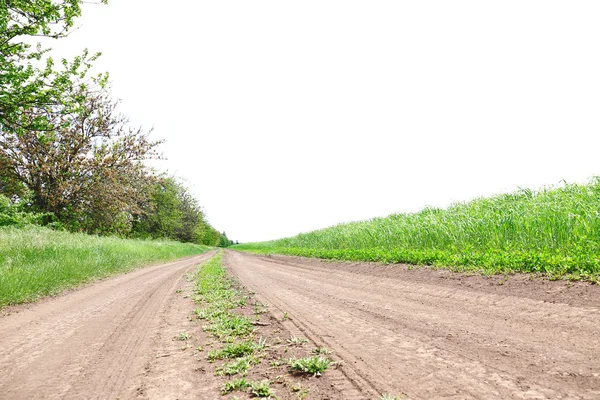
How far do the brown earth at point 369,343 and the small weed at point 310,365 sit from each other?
0.44 ft

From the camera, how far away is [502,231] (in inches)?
394

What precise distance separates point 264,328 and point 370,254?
922 cm

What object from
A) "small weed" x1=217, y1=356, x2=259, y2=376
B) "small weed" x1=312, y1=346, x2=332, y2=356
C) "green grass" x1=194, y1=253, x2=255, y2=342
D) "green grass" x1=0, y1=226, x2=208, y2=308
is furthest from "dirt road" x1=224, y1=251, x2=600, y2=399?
"green grass" x1=0, y1=226, x2=208, y2=308

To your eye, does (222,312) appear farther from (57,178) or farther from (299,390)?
(57,178)

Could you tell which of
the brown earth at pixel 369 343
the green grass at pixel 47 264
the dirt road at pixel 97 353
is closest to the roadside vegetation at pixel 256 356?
the brown earth at pixel 369 343

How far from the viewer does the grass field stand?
707 cm

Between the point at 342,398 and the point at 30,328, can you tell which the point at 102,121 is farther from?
the point at 342,398

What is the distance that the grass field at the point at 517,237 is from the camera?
7066 millimetres

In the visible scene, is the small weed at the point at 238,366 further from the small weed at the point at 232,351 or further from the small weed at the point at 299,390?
the small weed at the point at 299,390

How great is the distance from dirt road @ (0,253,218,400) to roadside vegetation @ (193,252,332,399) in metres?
0.28

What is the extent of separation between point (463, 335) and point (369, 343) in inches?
47.2

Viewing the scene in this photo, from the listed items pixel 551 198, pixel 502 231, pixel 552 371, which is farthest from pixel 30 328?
pixel 551 198

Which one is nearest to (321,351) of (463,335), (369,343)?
(369,343)

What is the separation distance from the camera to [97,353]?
4.12 meters
